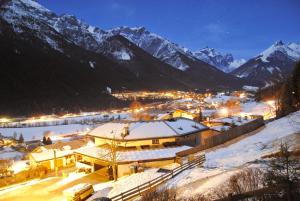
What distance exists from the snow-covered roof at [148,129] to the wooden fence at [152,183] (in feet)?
38.5

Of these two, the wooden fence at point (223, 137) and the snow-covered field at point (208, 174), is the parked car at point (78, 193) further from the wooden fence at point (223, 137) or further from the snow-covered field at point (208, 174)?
the wooden fence at point (223, 137)

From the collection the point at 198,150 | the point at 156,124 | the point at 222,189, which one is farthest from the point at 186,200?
the point at 156,124

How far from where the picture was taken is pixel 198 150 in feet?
127

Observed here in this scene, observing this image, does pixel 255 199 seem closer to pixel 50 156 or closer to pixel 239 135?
pixel 239 135

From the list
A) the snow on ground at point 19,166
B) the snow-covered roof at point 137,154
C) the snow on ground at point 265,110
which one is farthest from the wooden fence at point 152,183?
the snow on ground at point 265,110

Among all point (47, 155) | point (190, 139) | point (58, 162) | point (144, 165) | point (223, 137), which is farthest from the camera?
point (58, 162)

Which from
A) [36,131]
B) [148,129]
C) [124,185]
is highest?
[148,129]

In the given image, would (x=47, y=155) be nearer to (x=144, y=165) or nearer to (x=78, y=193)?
(x=144, y=165)

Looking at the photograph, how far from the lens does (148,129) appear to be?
4331 centimetres

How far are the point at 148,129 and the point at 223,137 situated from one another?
990 centimetres

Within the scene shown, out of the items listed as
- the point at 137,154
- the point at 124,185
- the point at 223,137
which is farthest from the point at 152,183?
the point at 223,137

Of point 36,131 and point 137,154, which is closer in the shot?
point 137,154

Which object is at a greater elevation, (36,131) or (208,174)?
(208,174)

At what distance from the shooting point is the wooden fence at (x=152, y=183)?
22.7 meters
